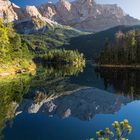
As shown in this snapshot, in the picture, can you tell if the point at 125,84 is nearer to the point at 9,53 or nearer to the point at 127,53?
the point at 9,53

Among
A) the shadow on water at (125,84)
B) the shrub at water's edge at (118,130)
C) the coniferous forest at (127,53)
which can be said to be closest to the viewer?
the shrub at water's edge at (118,130)

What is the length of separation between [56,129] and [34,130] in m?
2.52

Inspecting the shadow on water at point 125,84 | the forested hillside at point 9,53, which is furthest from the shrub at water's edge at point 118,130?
the forested hillside at point 9,53

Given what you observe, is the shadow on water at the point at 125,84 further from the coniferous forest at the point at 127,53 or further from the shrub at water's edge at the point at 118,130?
the coniferous forest at the point at 127,53

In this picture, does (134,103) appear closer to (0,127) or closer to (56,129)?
(56,129)

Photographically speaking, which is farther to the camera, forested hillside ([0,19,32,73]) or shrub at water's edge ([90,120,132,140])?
forested hillside ([0,19,32,73])

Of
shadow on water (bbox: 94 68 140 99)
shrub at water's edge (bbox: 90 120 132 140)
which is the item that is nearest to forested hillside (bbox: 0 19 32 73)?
shadow on water (bbox: 94 68 140 99)

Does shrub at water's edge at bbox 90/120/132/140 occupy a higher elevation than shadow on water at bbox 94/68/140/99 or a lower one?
higher

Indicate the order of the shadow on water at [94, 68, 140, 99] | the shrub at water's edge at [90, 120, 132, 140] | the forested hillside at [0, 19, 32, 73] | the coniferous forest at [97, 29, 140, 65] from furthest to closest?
the coniferous forest at [97, 29, 140, 65]
the forested hillside at [0, 19, 32, 73]
the shadow on water at [94, 68, 140, 99]
the shrub at water's edge at [90, 120, 132, 140]

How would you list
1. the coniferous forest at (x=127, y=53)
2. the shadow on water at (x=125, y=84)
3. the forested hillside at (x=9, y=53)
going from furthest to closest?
the coniferous forest at (x=127, y=53) → the forested hillside at (x=9, y=53) → the shadow on water at (x=125, y=84)

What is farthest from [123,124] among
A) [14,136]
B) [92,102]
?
→ [92,102]

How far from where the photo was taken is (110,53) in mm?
195625

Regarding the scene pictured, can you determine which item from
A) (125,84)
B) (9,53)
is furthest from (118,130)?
(9,53)

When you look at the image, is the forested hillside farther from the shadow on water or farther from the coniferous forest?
the coniferous forest
